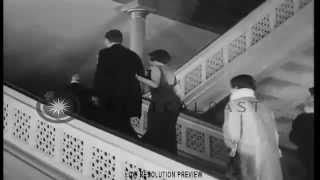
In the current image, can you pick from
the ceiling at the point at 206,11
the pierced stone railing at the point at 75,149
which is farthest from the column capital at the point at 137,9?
the pierced stone railing at the point at 75,149

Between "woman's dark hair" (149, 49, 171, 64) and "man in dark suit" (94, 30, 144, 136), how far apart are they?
108mm

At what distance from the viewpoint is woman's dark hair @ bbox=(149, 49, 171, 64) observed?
3.27 meters

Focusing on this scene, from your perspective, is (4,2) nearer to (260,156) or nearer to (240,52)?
(240,52)

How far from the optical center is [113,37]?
129 inches

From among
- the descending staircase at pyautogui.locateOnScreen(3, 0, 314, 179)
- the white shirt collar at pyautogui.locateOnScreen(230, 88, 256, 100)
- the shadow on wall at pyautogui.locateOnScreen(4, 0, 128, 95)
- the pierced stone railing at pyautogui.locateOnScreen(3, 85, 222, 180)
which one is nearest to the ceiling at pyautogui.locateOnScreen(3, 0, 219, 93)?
the shadow on wall at pyautogui.locateOnScreen(4, 0, 128, 95)

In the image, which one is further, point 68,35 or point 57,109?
point 68,35

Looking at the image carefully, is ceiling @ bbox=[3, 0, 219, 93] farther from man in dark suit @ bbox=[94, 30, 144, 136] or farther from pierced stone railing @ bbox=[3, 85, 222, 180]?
pierced stone railing @ bbox=[3, 85, 222, 180]

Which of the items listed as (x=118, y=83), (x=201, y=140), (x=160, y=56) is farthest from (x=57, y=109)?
(x=201, y=140)

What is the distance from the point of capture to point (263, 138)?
3.11 metres

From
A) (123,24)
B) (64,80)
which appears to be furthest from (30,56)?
(123,24)

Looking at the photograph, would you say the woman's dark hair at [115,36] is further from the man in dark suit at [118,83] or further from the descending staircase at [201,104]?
the descending staircase at [201,104]

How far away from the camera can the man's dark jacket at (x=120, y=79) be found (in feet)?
10.5

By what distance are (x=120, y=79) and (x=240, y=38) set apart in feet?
3.14

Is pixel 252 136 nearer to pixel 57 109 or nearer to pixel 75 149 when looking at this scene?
pixel 75 149
